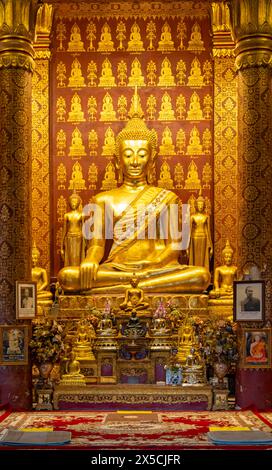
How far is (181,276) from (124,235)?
1.26 meters

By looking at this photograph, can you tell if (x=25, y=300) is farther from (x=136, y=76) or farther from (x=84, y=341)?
(x=136, y=76)

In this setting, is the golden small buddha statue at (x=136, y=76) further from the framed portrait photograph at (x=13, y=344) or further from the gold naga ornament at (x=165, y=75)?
the framed portrait photograph at (x=13, y=344)

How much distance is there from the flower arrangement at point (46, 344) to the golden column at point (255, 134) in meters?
2.18

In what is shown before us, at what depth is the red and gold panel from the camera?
13.5 m

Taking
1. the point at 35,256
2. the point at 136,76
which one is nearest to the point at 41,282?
the point at 35,256

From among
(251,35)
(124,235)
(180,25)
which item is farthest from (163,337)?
(180,25)

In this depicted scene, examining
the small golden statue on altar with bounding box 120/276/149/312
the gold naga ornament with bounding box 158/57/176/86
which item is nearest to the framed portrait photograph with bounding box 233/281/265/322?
the small golden statue on altar with bounding box 120/276/149/312

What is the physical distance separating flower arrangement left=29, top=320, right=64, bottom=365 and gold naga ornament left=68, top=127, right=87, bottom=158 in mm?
3421

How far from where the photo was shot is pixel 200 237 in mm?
12922

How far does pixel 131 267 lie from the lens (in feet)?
41.7

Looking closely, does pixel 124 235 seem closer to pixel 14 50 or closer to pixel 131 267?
pixel 131 267

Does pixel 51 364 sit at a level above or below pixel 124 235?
below

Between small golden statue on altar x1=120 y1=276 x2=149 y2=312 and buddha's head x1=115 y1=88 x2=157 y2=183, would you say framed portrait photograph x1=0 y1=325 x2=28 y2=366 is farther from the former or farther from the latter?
buddha's head x1=115 y1=88 x2=157 y2=183
